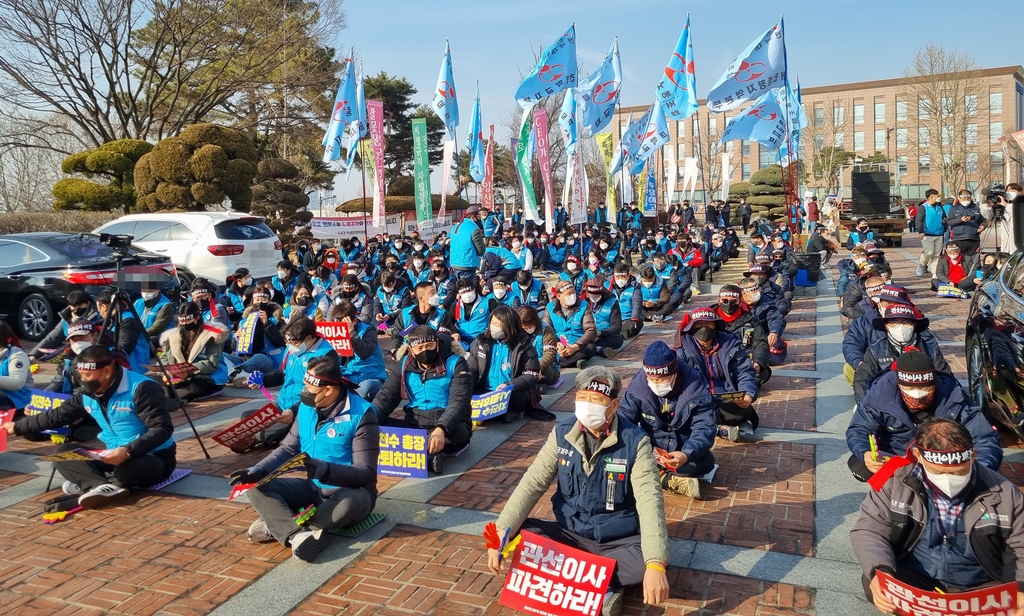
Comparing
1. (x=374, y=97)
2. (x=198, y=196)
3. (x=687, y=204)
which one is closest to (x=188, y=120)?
(x=198, y=196)

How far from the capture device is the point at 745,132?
18703 mm

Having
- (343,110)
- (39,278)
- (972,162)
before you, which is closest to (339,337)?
(39,278)

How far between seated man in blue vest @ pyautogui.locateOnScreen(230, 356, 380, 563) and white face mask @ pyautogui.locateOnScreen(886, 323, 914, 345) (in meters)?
4.40

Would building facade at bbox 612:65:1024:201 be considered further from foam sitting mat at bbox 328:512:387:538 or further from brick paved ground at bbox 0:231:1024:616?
foam sitting mat at bbox 328:512:387:538

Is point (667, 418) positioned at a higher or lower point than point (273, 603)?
higher

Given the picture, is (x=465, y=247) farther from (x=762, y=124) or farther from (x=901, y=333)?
(x=762, y=124)

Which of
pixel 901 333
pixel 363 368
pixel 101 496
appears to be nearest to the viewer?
pixel 101 496

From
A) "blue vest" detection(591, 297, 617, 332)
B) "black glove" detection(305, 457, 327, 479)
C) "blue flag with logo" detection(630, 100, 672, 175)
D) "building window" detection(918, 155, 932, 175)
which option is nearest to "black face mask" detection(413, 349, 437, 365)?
"black glove" detection(305, 457, 327, 479)

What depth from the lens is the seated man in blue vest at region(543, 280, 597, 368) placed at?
34.2 ft

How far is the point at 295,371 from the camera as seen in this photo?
721 centimetres

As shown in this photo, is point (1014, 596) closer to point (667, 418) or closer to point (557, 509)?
point (557, 509)

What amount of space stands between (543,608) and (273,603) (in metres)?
1.52

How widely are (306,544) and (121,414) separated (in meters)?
2.08

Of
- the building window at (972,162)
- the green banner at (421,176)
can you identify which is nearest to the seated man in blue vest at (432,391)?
the green banner at (421,176)
